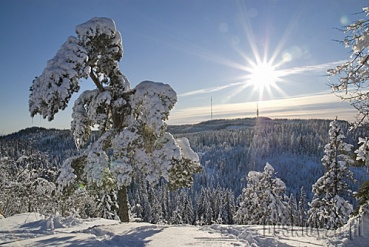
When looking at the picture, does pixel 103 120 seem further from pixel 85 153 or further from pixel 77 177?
pixel 77 177

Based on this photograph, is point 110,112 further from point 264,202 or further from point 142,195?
point 142,195

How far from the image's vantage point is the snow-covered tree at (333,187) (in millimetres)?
18062

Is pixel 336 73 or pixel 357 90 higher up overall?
pixel 336 73

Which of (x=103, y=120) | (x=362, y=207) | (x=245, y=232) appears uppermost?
(x=103, y=120)

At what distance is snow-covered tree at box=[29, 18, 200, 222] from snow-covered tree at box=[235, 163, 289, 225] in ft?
48.5

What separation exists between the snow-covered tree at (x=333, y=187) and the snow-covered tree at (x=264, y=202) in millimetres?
2999

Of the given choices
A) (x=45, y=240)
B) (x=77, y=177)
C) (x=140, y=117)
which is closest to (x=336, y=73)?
(x=140, y=117)

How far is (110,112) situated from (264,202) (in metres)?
16.9

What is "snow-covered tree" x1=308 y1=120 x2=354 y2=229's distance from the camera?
1806cm

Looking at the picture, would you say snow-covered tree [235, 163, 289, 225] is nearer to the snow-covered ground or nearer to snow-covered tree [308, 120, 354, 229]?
snow-covered tree [308, 120, 354, 229]

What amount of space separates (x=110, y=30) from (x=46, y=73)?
2558 mm

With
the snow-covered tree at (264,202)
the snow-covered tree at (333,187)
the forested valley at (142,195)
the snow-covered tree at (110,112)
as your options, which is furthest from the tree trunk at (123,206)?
the snow-covered tree at (264,202)

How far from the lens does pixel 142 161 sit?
9.34 meters

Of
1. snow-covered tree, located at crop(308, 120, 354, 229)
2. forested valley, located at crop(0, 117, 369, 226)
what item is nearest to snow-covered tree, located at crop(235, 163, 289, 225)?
forested valley, located at crop(0, 117, 369, 226)
